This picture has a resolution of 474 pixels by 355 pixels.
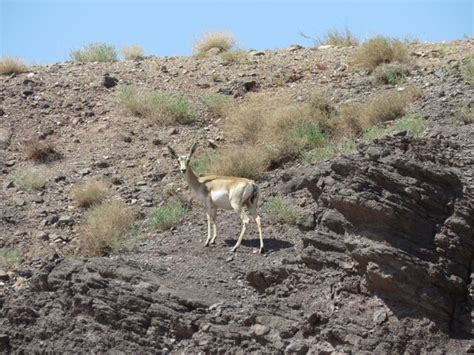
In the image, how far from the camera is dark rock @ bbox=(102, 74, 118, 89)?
76.5 feet

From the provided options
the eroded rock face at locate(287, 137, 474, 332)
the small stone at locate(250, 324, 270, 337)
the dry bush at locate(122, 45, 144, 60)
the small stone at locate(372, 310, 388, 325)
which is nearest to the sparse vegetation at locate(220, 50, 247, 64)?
the dry bush at locate(122, 45, 144, 60)

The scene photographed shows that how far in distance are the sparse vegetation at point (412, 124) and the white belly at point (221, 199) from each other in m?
3.71

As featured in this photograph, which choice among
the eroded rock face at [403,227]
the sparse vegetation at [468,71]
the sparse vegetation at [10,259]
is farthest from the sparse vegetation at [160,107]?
the eroded rock face at [403,227]

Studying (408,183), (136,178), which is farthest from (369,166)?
(136,178)

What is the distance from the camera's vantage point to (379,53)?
73.8 ft

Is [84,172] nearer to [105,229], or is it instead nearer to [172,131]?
[172,131]

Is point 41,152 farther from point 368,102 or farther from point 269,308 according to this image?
point 269,308

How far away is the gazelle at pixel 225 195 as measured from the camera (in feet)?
46.9

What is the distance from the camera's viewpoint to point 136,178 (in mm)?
18562

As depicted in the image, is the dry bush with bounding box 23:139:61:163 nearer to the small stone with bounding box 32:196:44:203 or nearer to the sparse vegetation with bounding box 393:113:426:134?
the small stone with bounding box 32:196:44:203

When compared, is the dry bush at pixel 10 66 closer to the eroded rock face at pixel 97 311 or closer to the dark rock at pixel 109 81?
the dark rock at pixel 109 81

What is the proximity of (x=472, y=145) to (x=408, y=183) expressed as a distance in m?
2.06

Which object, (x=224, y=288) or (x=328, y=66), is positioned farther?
(x=328, y=66)

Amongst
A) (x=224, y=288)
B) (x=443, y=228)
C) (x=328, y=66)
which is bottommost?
(x=224, y=288)
